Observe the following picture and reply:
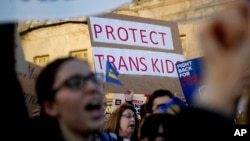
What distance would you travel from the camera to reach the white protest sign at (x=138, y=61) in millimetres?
5312

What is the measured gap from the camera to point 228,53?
781 mm

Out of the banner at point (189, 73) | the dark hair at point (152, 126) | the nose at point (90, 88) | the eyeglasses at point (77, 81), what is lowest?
the dark hair at point (152, 126)

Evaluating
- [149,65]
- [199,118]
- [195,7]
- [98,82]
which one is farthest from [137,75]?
[195,7]

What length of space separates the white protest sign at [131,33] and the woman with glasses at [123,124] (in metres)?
2.04

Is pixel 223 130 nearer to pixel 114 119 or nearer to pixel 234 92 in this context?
pixel 234 92

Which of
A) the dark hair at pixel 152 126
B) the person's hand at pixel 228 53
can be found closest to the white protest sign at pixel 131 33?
the dark hair at pixel 152 126

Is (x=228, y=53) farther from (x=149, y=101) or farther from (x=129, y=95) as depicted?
(x=129, y=95)

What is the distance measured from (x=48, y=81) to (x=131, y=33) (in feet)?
13.0

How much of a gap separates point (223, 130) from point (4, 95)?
745 mm

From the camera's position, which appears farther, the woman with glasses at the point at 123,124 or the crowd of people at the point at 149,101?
the woman with glasses at the point at 123,124

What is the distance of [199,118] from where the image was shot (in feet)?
2.67

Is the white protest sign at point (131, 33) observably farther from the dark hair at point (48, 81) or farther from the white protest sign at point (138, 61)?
the dark hair at point (48, 81)

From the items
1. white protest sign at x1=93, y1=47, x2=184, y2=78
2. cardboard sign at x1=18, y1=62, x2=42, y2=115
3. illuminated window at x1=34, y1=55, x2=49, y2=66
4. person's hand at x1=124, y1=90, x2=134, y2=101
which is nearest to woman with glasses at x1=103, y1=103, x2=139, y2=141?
cardboard sign at x1=18, y1=62, x2=42, y2=115

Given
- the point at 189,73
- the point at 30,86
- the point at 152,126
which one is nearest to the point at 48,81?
the point at 152,126
